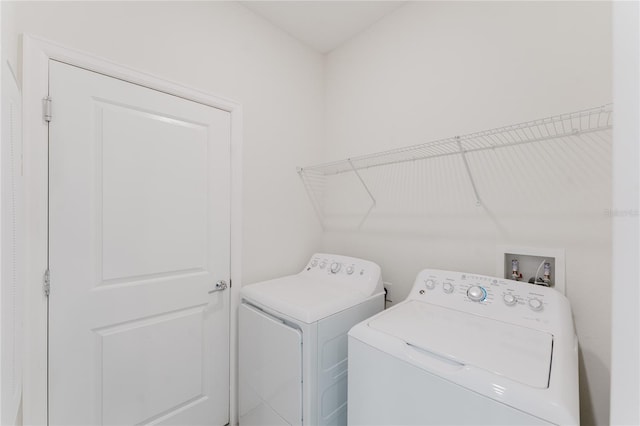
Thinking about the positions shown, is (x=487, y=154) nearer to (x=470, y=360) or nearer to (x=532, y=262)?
(x=532, y=262)

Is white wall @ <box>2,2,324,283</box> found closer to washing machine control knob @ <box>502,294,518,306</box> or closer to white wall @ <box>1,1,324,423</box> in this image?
white wall @ <box>1,1,324,423</box>

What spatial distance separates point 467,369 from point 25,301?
5.78 feet

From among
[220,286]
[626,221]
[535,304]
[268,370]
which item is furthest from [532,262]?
[220,286]

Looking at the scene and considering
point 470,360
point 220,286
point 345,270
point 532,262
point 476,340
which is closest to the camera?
point 470,360

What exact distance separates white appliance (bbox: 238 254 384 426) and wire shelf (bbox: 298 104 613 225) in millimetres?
696

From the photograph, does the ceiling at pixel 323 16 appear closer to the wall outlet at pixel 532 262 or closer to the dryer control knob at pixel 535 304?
the wall outlet at pixel 532 262

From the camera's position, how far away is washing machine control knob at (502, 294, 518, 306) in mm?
1203

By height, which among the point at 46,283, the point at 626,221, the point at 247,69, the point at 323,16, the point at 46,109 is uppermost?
the point at 323,16

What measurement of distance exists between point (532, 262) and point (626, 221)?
3.98 ft

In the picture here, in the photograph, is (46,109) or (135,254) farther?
(135,254)

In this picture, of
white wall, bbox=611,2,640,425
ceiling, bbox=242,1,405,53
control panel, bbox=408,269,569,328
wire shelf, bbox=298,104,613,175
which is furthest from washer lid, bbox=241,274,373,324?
ceiling, bbox=242,1,405,53

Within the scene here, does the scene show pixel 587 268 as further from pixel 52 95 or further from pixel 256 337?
pixel 52 95

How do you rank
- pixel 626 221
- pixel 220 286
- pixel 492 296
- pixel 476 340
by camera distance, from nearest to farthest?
pixel 626 221, pixel 476 340, pixel 492 296, pixel 220 286

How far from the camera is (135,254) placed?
4.71 feet
